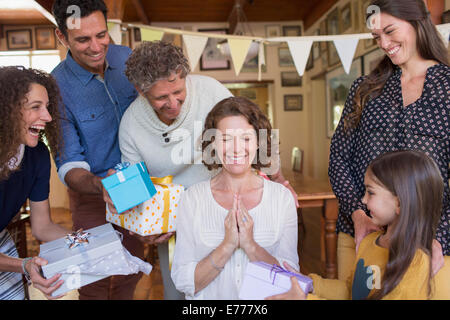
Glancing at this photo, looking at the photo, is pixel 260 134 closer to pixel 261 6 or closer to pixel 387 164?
pixel 387 164

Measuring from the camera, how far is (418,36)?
4.35ft

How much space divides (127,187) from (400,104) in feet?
3.21

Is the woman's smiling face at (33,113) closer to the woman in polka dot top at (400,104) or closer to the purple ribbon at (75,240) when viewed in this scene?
the purple ribbon at (75,240)

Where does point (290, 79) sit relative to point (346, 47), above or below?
above

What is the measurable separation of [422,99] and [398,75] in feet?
0.46

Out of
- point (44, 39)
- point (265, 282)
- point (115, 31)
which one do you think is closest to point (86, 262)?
point (265, 282)

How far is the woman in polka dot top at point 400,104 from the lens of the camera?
1.31 meters

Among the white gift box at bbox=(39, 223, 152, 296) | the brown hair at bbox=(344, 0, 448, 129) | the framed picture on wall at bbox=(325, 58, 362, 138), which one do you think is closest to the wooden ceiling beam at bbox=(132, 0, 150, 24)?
the framed picture on wall at bbox=(325, 58, 362, 138)

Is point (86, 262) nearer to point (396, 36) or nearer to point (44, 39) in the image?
point (396, 36)

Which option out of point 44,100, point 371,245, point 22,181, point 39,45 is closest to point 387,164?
point 371,245

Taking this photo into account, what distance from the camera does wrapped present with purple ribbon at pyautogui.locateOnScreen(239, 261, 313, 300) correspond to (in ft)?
3.44

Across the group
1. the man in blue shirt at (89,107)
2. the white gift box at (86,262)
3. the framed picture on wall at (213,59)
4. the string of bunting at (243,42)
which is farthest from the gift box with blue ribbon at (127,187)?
the framed picture on wall at (213,59)

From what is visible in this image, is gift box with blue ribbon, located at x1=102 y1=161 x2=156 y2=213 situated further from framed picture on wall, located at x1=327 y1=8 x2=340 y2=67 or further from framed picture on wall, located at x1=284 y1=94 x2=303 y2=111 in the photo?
framed picture on wall, located at x1=284 y1=94 x2=303 y2=111

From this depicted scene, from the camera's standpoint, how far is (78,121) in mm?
1830
